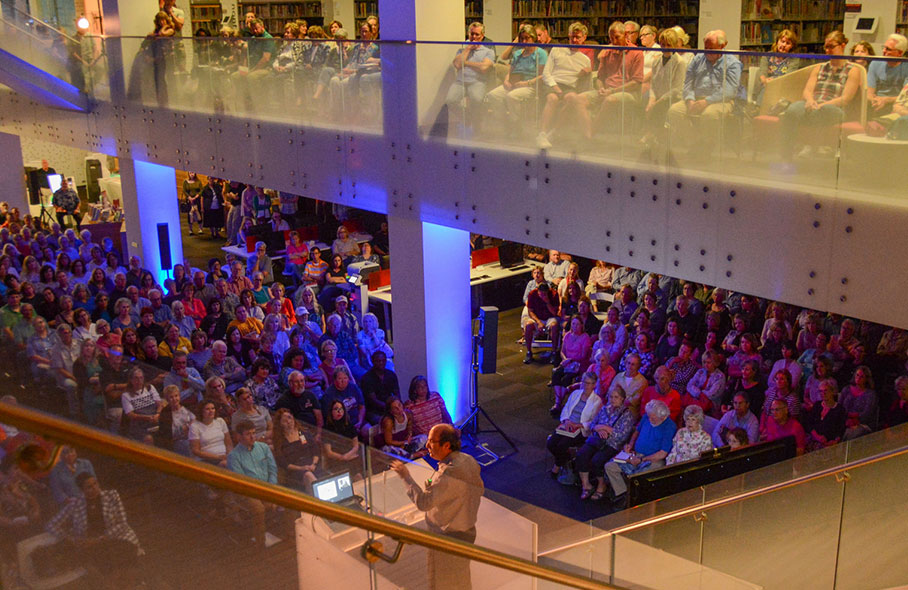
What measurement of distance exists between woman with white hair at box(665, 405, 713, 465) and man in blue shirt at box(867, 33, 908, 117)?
2.50 meters

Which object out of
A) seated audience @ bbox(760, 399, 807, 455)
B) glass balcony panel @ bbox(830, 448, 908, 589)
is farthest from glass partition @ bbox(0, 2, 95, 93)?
glass balcony panel @ bbox(830, 448, 908, 589)

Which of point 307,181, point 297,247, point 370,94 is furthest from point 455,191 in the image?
point 297,247

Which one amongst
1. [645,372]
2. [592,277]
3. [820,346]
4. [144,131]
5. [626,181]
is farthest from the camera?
[144,131]

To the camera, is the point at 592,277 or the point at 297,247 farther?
the point at 297,247

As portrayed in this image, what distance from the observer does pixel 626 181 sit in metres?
6.74

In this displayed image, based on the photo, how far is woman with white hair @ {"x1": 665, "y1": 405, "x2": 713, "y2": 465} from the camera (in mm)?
6809

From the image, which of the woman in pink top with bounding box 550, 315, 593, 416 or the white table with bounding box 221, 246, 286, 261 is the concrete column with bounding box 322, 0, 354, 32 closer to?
the white table with bounding box 221, 246, 286, 261

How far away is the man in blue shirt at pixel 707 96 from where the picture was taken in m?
5.98

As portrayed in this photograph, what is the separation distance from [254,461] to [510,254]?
9.58 metres

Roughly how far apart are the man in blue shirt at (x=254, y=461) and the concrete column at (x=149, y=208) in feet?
34.0

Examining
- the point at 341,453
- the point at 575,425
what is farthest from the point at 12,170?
the point at 341,453

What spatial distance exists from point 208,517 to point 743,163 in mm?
4686

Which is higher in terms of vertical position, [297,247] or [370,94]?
[370,94]

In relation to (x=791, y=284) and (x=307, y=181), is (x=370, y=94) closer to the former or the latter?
(x=307, y=181)
